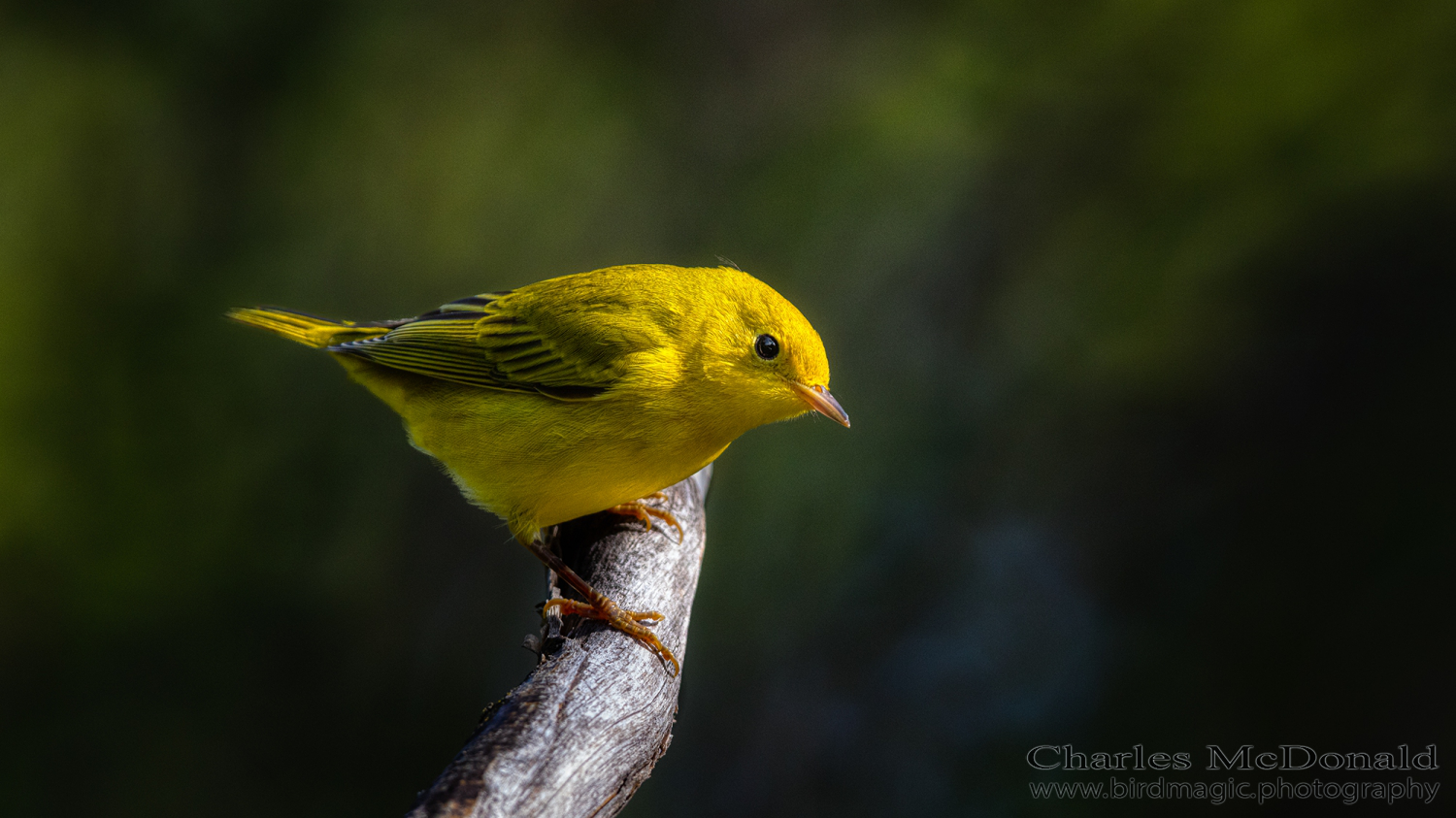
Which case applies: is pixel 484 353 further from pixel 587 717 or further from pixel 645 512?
pixel 587 717

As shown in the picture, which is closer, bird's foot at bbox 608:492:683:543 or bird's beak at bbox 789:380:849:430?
bird's beak at bbox 789:380:849:430

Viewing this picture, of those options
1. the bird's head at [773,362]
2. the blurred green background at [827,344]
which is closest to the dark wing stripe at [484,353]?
the bird's head at [773,362]

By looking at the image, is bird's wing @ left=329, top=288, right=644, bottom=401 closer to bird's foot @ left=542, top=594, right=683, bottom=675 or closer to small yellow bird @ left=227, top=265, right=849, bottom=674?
small yellow bird @ left=227, top=265, right=849, bottom=674

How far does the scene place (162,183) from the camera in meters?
4.98

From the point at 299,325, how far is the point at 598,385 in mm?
1489

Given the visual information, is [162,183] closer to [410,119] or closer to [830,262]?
[410,119]

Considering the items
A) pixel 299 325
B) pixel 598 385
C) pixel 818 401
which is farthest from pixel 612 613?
pixel 299 325

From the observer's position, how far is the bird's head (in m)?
2.85

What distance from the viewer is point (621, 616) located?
277 cm

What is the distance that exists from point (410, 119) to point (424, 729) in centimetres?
315

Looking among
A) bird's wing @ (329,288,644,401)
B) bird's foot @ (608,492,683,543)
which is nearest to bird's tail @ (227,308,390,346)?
bird's wing @ (329,288,644,401)

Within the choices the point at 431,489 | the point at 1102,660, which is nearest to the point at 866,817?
the point at 1102,660

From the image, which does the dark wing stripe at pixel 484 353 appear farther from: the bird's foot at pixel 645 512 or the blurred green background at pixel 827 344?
the blurred green background at pixel 827 344

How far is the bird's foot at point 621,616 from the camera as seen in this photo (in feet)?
8.88
